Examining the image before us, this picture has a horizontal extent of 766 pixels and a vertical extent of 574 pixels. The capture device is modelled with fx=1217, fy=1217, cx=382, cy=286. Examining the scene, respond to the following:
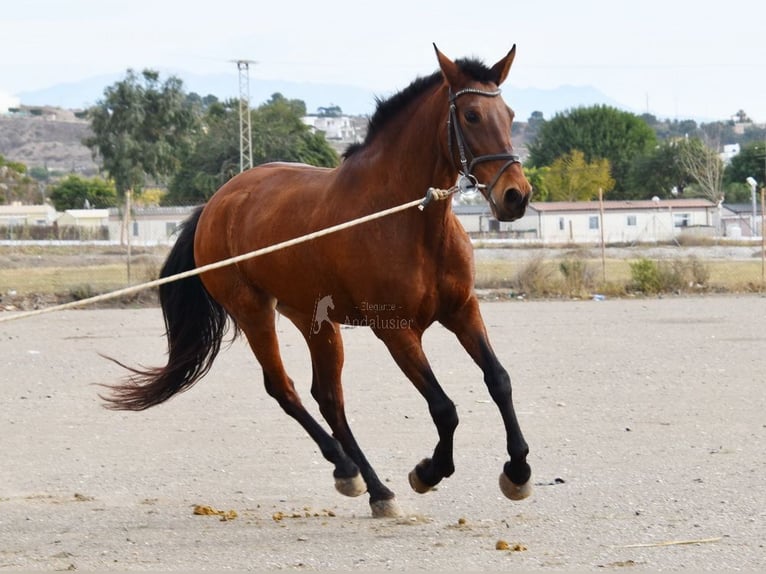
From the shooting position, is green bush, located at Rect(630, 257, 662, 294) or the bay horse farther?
green bush, located at Rect(630, 257, 662, 294)

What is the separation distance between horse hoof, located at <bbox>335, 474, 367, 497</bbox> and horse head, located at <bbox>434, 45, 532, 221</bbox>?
1.90m

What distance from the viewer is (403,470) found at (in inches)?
306

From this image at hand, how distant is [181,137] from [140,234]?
15.2 m

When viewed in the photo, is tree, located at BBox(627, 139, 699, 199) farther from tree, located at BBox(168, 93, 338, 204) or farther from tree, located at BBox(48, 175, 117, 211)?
tree, located at BBox(48, 175, 117, 211)

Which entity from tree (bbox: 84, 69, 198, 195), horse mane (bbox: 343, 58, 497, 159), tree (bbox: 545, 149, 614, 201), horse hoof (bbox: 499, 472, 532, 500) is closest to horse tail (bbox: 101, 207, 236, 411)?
horse mane (bbox: 343, 58, 497, 159)

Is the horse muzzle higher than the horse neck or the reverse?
the reverse

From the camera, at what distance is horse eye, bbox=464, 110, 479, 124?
19.8 ft

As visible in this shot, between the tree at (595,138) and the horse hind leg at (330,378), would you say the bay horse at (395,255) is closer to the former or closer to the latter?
the horse hind leg at (330,378)

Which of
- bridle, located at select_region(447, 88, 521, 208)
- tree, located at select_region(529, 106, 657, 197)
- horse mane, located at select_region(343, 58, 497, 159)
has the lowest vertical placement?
bridle, located at select_region(447, 88, 521, 208)

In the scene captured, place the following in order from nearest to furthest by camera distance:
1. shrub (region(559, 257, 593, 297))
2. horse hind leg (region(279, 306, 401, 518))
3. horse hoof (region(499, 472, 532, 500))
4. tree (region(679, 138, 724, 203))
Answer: horse hoof (region(499, 472, 532, 500))
horse hind leg (region(279, 306, 401, 518))
shrub (region(559, 257, 593, 297))
tree (region(679, 138, 724, 203))

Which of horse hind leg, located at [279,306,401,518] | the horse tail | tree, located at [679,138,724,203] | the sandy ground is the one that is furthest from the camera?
tree, located at [679,138,724,203]

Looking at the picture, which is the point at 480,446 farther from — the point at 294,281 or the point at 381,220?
the point at 381,220

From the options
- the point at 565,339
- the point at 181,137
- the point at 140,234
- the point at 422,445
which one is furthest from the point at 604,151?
the point at 422,445

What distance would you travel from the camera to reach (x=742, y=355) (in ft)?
44.5
